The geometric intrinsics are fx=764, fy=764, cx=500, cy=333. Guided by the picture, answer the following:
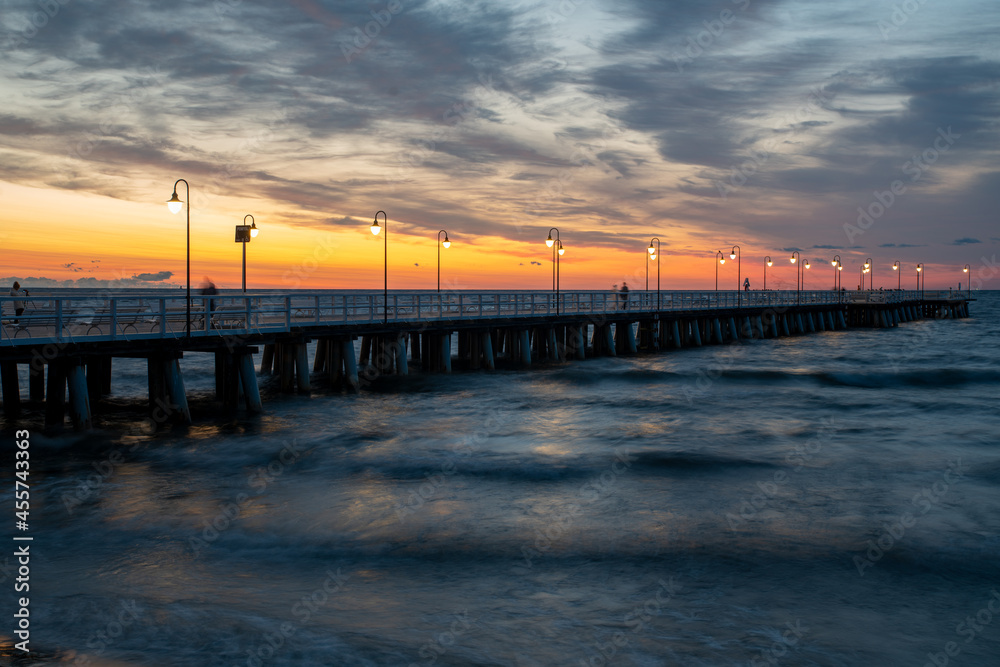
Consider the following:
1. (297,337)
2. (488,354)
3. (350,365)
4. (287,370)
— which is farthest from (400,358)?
(297,337)

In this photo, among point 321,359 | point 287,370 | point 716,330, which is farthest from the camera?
point 716,330

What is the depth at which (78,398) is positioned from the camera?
17.7 metres

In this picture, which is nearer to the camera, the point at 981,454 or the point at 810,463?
the point at 810,463

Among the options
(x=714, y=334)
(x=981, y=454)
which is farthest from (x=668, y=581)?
(x=714, y=334)

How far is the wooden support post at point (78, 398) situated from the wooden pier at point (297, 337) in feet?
0.08

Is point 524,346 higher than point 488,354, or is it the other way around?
point 524,346

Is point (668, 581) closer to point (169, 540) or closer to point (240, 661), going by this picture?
point (240, 661)

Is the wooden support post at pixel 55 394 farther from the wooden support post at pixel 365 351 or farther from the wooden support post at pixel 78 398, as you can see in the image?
the wooden support post at pixel 365 351

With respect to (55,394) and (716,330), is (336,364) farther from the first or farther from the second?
(716,330)

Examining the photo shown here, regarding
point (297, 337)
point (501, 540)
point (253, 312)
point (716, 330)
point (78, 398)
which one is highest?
point (253, 312)

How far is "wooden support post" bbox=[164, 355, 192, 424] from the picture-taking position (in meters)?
19.5

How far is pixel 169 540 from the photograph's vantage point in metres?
11.4

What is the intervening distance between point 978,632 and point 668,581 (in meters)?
3.59

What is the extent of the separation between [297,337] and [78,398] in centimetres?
723
